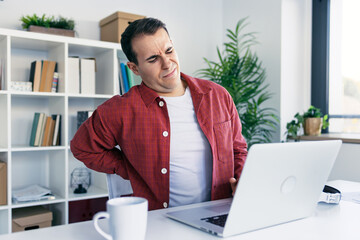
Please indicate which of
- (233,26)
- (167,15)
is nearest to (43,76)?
(167,15)

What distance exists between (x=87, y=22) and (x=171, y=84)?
1854 mm

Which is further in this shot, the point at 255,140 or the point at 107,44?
the point at 255,140

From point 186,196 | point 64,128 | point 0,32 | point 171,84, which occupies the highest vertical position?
point 0,32

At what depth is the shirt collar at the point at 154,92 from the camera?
1401 mm

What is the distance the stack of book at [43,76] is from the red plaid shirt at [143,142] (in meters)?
1.30

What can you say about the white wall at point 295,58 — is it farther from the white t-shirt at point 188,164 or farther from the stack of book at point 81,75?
the white t-shirt at point 188,164

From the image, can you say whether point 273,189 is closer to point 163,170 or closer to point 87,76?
point 163,170

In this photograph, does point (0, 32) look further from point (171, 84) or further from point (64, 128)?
point (171, 84)

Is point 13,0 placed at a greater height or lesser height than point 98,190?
greater

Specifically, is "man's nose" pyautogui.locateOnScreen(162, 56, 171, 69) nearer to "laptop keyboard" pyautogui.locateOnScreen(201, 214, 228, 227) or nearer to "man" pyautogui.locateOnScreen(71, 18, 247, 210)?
"man" pyautogui.locateOnScreen(71, 18, 247, 210)

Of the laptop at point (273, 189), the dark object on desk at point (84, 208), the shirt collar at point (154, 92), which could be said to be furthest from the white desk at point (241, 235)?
the dark object on desk at point (84, 208)

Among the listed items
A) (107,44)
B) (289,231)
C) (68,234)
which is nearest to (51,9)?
(107,44)

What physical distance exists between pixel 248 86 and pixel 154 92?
2059 mm

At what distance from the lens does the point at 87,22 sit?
300 centimetres
